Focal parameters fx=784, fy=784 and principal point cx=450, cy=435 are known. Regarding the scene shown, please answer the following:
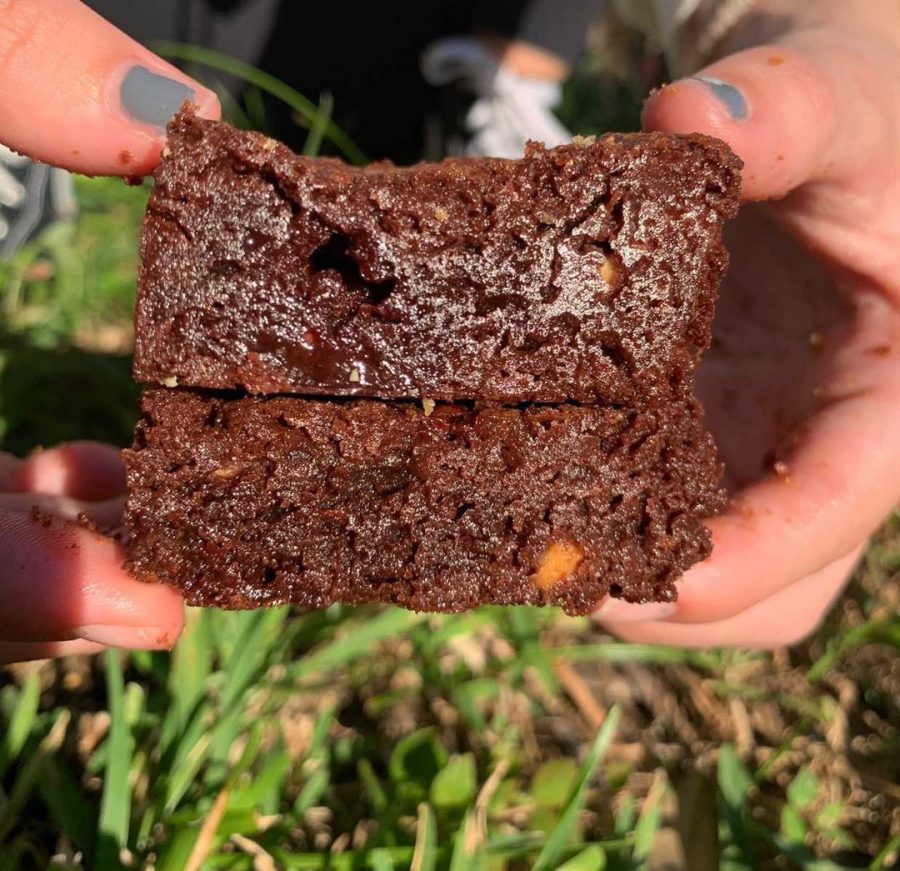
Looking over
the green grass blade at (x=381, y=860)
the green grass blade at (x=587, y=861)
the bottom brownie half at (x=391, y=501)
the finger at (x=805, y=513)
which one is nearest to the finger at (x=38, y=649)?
the bottom brownie half at (x=391, y=501)

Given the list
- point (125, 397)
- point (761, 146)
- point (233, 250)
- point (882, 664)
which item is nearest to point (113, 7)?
point (125, 397)

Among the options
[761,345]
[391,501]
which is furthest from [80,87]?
[761,345]

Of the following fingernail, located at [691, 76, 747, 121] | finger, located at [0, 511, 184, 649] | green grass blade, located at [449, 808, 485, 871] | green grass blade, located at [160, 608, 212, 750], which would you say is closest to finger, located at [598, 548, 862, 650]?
green grass blade, located at [449, 808, 485, 871]

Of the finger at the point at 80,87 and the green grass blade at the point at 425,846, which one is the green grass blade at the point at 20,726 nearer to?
the green grass blade at the point at 425,846

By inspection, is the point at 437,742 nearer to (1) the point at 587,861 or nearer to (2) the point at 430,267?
(1) the point at 587,861

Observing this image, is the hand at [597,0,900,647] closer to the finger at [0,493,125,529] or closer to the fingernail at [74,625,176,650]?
the fingernail at [74,625,176,650]

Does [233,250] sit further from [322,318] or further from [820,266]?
[820,266]

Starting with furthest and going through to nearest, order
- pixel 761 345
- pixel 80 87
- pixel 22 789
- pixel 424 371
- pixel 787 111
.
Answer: pixel 761 345 → pixel 22 789 → pixel 787 111 → pixel 424 371 → pixel 80 87
